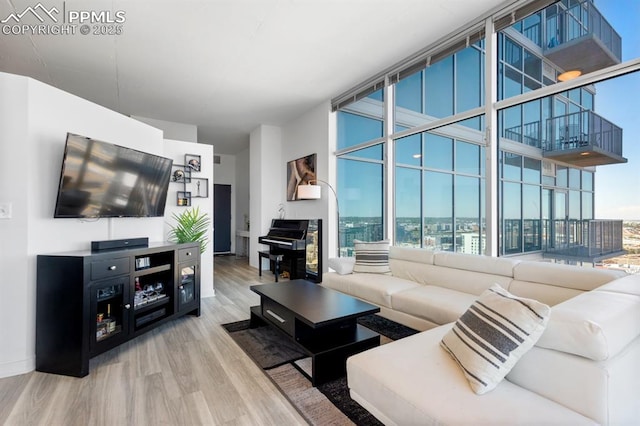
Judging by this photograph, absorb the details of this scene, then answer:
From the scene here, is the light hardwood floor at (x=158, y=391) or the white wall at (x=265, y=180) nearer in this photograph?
the light hardwood floor at (x=158, y=391)

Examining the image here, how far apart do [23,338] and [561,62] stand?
5.02 m

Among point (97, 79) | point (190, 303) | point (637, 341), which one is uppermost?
point (97, 79)

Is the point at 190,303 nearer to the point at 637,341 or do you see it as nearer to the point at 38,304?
the point at 38,304

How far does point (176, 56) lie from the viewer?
3.51 metres

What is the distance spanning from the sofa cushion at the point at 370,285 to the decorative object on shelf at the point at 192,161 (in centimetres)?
244

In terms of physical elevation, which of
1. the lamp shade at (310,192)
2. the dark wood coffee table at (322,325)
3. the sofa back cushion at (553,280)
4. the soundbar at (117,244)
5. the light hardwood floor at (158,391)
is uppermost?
the lamp shade at (310,192)

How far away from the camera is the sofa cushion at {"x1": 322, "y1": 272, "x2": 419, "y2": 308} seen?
118 inches

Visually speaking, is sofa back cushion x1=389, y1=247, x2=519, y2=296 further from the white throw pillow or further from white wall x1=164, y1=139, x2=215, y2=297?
white wall x1=164, y1=139, x2=215, y2=297

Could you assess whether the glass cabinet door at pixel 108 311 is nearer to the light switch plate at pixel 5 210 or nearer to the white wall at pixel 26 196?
the white wall at pixel 26 196

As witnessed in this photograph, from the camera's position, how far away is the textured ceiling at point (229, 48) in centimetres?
273

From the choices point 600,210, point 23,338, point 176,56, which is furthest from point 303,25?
point 23,338

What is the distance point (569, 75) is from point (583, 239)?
143 centimetres

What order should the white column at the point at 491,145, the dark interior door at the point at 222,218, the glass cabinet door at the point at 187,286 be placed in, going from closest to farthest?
the white column at the point at 491,145
the glass cabinet door at the point at 187,286
the dark interior door at the point at 222,218

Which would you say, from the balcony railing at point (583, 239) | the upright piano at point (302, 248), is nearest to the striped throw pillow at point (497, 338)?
the balcony railing at point (583, 239)
